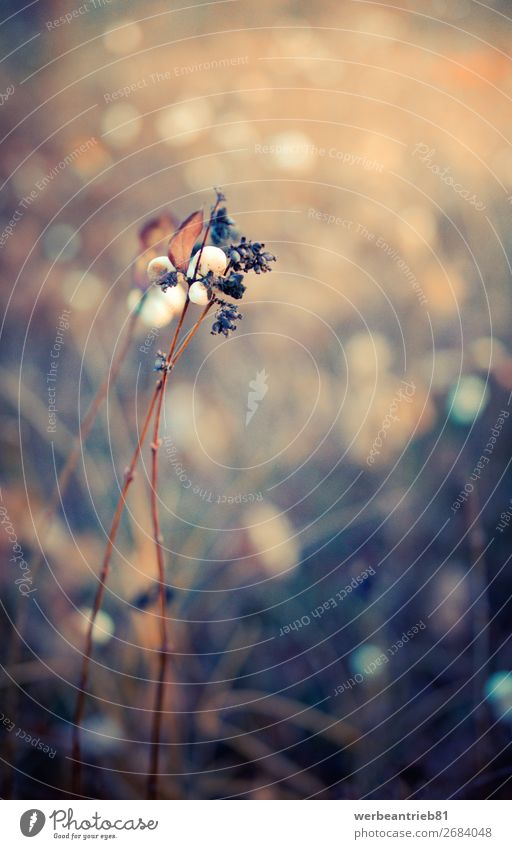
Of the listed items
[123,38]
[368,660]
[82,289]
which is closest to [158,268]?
[82,289]

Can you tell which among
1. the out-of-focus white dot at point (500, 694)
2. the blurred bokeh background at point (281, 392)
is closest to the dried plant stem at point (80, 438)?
the blurred bokeh background at point (281, 392)

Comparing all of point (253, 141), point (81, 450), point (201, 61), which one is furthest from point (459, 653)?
point (201, 61)

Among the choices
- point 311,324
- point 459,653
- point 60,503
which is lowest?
point 459,653

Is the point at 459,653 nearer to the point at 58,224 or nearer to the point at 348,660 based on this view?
the point at 348,660

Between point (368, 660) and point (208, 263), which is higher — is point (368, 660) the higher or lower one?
the lower one

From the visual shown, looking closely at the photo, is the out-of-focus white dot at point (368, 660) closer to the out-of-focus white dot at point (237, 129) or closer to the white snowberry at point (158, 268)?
the white snowberry at point (158, 268)

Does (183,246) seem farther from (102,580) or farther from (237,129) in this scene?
(102,580)
